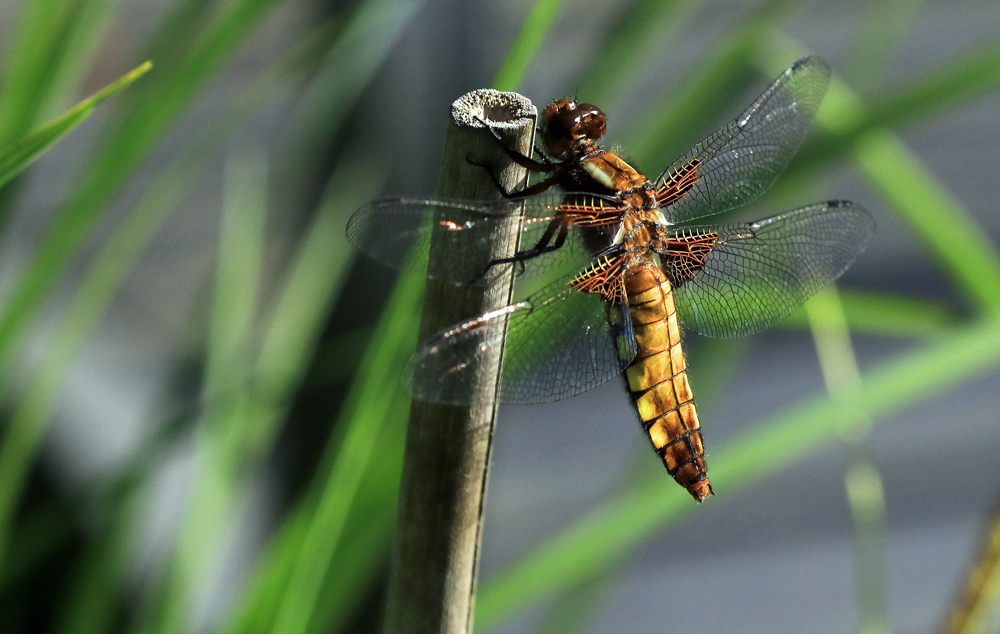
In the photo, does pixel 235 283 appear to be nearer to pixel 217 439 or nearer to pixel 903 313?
pixel 217 439

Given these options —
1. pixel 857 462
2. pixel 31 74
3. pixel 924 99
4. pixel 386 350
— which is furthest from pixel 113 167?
pixel 857 462

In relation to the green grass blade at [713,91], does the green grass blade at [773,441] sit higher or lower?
lower

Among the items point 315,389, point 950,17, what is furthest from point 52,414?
point 950,17

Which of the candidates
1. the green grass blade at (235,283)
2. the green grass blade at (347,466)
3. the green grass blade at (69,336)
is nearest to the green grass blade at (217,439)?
the green grass blade at (235,283)

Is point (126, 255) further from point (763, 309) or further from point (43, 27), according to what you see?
point (763, 309)

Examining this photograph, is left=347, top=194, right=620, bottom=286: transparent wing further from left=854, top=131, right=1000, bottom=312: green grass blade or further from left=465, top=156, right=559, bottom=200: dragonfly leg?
left=854, top=131, right=1000, bottom=312: green grass blade

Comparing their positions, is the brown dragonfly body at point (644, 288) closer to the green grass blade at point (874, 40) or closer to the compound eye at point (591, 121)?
the compound eye at point (591, 121)
